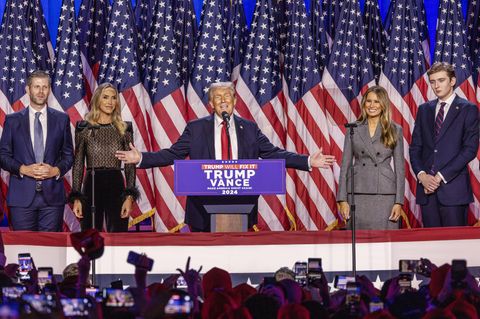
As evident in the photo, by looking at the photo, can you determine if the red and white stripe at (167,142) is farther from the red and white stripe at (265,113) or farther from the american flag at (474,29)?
the american flag at (474,29)

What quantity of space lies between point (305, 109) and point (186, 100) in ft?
3.42

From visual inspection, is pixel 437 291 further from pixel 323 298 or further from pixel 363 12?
pixel 363 12

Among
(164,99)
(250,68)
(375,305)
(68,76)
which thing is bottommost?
(375,305)

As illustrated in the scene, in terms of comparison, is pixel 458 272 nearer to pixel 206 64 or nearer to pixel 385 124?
pixel 385 124

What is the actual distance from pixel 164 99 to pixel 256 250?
3.82m

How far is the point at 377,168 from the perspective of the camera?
618 cm

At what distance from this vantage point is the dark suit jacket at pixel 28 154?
633cm

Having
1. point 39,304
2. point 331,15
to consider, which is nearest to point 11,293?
point 39,304

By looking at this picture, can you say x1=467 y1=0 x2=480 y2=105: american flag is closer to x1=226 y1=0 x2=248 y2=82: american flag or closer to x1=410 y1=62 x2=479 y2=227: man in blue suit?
x1=226 y1=0 x2=248 y2=82: american flag

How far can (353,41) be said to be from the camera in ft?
27.9

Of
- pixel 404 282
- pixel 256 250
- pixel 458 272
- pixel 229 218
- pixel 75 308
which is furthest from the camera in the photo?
pixel 229 218

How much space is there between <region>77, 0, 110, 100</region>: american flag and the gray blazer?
3.16 m

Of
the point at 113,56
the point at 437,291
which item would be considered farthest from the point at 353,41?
the point at 437,291

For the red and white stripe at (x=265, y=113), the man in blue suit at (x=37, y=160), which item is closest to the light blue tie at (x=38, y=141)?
the man in blue suit at (x=37, y=160)
